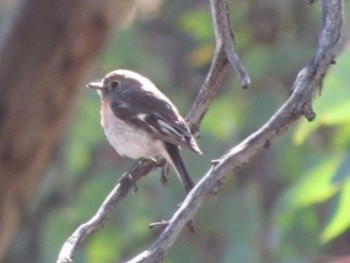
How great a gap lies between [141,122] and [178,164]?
1.75ft

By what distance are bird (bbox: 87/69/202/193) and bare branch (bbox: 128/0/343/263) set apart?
74cm

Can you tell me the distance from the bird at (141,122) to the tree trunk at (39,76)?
70 cm

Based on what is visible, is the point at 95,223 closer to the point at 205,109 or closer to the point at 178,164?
the point at 205,109

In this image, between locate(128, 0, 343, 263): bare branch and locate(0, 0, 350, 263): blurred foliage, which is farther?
locate(0, 0, 350, 263): blurred foliage

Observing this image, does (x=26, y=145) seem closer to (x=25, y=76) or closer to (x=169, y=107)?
(x=25, y=76)

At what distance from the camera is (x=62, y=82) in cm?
433

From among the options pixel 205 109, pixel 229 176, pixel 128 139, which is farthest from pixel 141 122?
pixel 229 176

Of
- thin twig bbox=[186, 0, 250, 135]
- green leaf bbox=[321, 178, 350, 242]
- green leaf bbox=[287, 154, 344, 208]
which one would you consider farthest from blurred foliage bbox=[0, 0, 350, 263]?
thin twig bbox=[186, 0, 250, 135]

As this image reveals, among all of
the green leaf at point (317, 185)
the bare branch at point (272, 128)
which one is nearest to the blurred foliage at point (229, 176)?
the green leaf at point (317, 185)

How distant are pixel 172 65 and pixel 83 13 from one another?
2.21 m

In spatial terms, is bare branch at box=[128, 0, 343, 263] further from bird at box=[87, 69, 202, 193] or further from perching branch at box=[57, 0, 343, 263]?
bird at box=[87, 69, 202, 193]

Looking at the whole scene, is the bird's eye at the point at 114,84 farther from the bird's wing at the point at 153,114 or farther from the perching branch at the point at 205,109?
the perching branch at the point at 205,109

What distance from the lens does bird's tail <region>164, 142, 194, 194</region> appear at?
2621mm

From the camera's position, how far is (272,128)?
184cm
